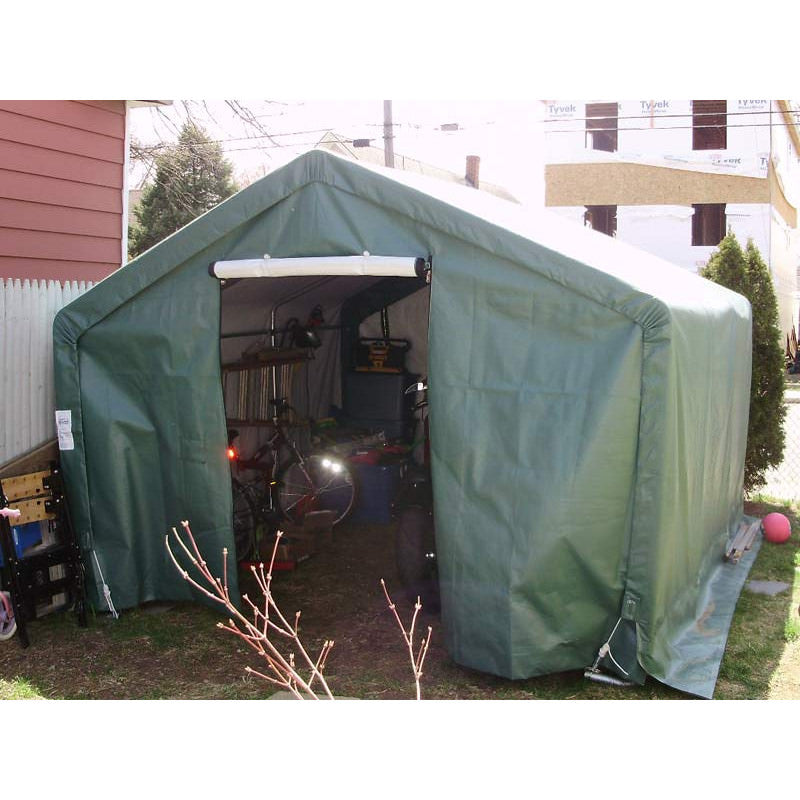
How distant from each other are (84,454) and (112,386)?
18.6 inches

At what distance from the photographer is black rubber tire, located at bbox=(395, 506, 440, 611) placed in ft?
18.7

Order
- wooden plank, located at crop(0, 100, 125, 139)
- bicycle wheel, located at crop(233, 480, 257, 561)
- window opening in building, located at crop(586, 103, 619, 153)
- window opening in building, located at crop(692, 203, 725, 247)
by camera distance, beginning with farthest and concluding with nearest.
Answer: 1. window opening in building, located at crop(586, 103, 619, 153)
2. window opening in building, located at crop(692, 203, 725, 247)
3. wooden plank, located at crop(0, 100, 125, 139)
4. bicycle wheel, located at crop(233, 480, 257, 561)

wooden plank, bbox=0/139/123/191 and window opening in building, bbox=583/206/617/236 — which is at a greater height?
window opening in building, bbox=583/206/617/236

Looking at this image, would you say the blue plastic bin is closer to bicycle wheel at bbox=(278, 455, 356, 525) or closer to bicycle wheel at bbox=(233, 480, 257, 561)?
bicycle wheel at bbox=(233, 480, 257, 561)

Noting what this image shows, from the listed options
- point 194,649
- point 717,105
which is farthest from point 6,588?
point 717,105

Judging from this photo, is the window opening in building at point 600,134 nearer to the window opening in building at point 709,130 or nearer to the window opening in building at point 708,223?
the window opening in building at point 709,130

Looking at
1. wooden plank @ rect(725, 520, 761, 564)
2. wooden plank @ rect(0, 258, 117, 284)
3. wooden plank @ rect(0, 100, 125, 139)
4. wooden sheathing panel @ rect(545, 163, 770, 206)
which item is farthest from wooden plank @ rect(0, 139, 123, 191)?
wooden sheathing panel @ rect(545, 163, 770, 206)

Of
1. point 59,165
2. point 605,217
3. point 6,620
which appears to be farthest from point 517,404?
point 605,217

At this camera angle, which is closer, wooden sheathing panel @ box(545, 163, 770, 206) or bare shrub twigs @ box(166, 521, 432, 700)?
bare shrub twigs @ box(166, 521, 432, 700)

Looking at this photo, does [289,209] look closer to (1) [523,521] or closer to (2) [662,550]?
(1) [523,521]

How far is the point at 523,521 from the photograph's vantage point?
4.37 m

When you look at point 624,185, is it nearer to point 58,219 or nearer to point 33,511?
point 58,219

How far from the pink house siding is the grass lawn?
320cm

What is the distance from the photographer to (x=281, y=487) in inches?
284
